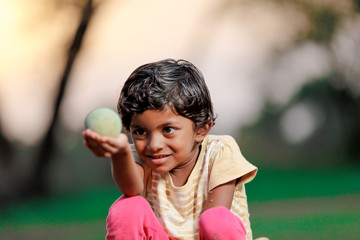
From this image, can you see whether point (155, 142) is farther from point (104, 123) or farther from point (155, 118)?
point (104, 123)

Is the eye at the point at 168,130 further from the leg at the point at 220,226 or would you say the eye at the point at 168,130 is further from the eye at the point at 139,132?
the leg at the point at 220,226

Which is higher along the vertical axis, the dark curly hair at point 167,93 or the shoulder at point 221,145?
the dark curly hair at point 167,93

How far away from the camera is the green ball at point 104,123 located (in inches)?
52.7

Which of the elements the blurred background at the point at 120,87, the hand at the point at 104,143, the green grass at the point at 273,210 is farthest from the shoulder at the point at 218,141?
the blurred background at the point at 120,87

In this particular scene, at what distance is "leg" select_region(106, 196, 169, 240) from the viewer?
61.7 inches

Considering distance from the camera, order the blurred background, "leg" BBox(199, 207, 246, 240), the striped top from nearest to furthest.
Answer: "leg" BBox(199, 207, 246, 240)
the striped top
the blurred background

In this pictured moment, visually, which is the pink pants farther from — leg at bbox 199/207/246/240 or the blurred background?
the blurred background

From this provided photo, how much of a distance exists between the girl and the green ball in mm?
138

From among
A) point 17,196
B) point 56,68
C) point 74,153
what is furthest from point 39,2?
point 17,196

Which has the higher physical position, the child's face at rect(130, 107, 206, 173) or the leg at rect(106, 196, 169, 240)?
the child's face at rect(130, 107, 206, 173)

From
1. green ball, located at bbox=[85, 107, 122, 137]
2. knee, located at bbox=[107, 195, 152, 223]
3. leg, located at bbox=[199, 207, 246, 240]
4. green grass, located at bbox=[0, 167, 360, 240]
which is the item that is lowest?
green grass, located at bbox=[0, 167, 360, 240]

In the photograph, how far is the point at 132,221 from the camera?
1.57 m

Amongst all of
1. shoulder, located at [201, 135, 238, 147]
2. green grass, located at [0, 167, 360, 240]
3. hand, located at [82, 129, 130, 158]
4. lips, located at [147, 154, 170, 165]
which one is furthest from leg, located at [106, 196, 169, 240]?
green grass, located at [0, 167, 360, 240]

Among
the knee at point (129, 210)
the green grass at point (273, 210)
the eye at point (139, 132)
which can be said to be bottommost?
the green grass at point (273, 210)
